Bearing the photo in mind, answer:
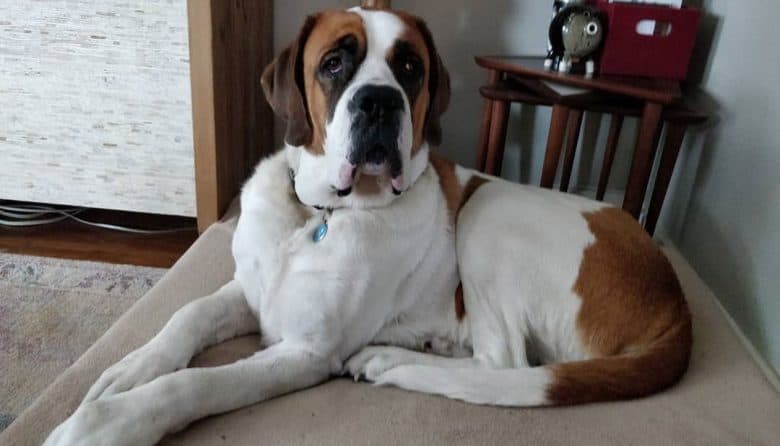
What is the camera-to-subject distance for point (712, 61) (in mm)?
1971

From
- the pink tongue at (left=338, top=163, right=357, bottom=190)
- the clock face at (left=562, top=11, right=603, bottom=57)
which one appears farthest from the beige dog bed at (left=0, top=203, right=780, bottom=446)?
the clock face at (left=562, top=11, right=603, bottom=57)

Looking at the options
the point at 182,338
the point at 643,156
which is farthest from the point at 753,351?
the point at 182,338

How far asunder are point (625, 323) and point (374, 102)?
27.2 inches

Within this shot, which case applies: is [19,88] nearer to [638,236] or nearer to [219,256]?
[219,256]

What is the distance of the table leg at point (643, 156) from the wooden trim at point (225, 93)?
1237 millimetres

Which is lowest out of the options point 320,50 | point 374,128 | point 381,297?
point 381,297

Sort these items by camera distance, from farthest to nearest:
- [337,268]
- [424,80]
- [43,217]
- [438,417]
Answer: [43,217], [424,80], [337,268], [438,417]

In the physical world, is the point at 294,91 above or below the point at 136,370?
above

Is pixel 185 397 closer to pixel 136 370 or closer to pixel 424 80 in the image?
pixel 136 370

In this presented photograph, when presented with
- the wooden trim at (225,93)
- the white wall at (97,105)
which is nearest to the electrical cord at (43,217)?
the white wall at (97,105)

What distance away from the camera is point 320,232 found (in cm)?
129

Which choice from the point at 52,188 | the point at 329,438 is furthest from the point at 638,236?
the point at 52,188

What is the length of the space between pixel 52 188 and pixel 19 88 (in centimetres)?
34

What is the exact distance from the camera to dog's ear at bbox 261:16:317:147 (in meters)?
1.29
